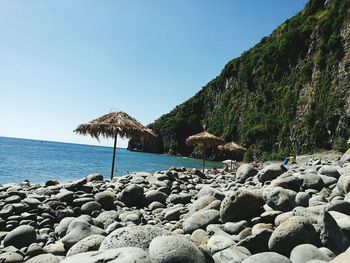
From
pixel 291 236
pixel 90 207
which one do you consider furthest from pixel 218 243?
pixel 90 207

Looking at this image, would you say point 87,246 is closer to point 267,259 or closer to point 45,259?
point 45,259

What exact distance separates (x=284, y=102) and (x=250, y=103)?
14.5 meters

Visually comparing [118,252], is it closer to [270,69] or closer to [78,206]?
[78,206]

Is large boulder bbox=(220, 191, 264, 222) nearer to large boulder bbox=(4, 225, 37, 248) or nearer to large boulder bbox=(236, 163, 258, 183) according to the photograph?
large boulder bbox=(4, 225, 37, 248)

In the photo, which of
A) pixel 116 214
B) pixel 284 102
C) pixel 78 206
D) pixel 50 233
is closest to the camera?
pixel 50 233

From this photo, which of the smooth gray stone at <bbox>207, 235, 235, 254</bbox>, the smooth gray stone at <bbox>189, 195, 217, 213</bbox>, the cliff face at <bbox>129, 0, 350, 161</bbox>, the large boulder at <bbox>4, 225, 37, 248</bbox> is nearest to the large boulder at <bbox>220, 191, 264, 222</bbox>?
the smooth gray stone at <bbox>207, 235, 235, 254</bbox>

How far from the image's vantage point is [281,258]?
445cm

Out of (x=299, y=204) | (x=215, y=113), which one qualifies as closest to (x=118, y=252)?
(x=299, y=204)

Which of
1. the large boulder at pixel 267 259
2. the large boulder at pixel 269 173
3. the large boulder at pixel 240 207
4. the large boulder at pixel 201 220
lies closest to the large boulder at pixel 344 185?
the large boulder at pixel 240 207

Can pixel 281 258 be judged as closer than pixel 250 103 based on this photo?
Yes

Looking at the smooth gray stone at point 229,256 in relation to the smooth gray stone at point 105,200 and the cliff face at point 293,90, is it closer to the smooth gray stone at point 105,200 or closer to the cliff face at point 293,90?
the smooth gray stone at point 105,200

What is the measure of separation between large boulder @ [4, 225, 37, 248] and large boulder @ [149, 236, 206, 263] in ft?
13.3

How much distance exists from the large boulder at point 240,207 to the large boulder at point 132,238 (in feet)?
6.38

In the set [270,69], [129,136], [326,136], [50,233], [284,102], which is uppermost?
[270,69]
